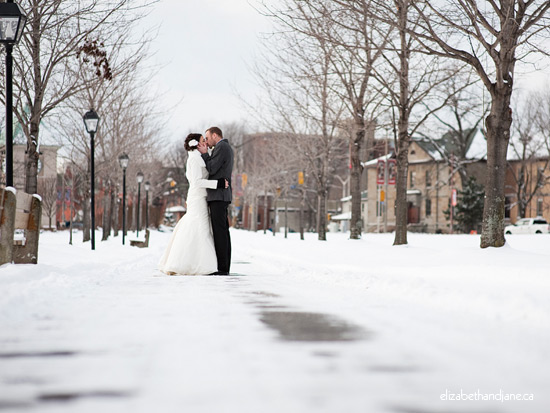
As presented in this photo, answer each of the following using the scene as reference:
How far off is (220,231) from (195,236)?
42 centimetres

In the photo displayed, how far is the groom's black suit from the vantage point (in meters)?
10.7

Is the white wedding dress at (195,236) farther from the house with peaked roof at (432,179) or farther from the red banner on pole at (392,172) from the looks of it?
the house with peaked roof at (432,179)

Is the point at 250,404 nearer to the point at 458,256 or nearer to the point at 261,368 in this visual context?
the point at 261,368

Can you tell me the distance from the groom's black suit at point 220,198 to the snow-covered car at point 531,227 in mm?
45690

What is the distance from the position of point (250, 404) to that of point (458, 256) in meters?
12.3

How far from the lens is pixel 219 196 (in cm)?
1078

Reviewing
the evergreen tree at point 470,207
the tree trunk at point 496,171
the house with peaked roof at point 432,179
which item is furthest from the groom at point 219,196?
the house with peaked roof at point 432,179

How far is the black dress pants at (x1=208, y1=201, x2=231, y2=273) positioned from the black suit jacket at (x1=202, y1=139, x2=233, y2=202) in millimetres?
120

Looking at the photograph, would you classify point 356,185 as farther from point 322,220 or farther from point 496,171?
point 496,171

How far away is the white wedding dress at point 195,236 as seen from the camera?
10.7 metres

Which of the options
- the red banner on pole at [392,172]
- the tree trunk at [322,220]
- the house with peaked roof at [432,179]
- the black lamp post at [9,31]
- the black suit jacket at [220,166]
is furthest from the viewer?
the house with peaked roof at [432,179]

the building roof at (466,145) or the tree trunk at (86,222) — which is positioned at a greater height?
the building roof at (466,145)

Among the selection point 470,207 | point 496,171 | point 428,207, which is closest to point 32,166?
Result: point 496,171

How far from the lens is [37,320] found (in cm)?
518
